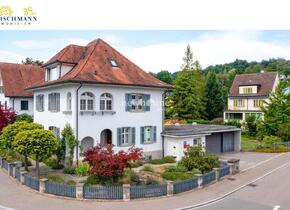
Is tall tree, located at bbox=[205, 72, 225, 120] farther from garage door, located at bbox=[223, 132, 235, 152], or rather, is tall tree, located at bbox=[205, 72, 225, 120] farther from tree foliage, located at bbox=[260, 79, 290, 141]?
garage door, located at bbox=[223, 132, 235, 152]

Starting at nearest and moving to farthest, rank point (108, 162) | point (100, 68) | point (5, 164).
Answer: point (108, 162) < point (5, 164) < point (100, 68)

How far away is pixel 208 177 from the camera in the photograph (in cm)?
1948

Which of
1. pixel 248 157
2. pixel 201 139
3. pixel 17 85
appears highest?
pixel 17 85

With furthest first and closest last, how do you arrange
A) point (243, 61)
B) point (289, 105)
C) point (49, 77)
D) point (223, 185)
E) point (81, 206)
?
point (243, 61), point (289, 105), point (49, 77), point (223, 185), point (81, 206)

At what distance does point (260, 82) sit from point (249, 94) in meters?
2.93

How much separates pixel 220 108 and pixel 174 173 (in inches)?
1646

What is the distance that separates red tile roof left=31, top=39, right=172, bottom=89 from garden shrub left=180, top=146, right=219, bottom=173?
755cm

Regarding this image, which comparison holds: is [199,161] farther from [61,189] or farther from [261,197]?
[61,189]

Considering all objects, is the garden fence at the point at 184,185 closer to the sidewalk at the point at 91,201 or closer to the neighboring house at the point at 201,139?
the sidewalk at the point at 91,201

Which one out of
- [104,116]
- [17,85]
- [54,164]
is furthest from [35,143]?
[17,85]

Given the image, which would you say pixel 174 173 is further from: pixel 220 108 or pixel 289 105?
pixel 220 108

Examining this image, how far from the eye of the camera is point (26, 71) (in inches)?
1737

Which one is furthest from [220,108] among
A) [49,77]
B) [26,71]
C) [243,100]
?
[49,77]

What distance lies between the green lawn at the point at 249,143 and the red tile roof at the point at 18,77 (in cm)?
2672
